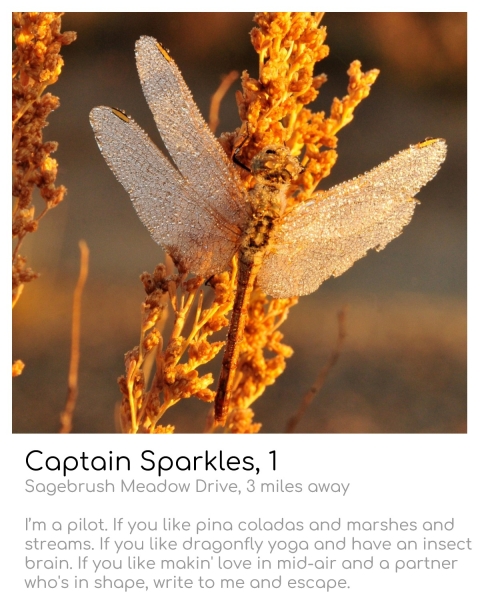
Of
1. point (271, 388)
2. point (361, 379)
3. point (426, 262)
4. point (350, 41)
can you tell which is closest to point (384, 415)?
point (361, 379)

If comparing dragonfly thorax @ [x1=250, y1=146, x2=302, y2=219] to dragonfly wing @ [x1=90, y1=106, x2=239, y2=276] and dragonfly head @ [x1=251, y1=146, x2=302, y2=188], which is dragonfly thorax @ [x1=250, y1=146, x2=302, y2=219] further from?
dragonfly wing @ [x1=90, y1=106, x2=239, y2=276]

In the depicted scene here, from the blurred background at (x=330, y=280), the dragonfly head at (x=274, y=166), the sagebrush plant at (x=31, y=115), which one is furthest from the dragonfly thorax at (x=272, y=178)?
the blurred background at (x=330, y=280)

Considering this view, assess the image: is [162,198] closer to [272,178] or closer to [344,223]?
[272,178]

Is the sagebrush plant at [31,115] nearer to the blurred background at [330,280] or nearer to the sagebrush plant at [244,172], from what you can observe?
the sagebrush plant at [244,172]

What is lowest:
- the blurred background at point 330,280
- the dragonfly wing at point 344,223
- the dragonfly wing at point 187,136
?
the dragonfly wing at point 344,223

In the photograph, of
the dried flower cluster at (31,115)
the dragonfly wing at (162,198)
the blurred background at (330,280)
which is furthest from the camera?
the blurred background at (330,280)
